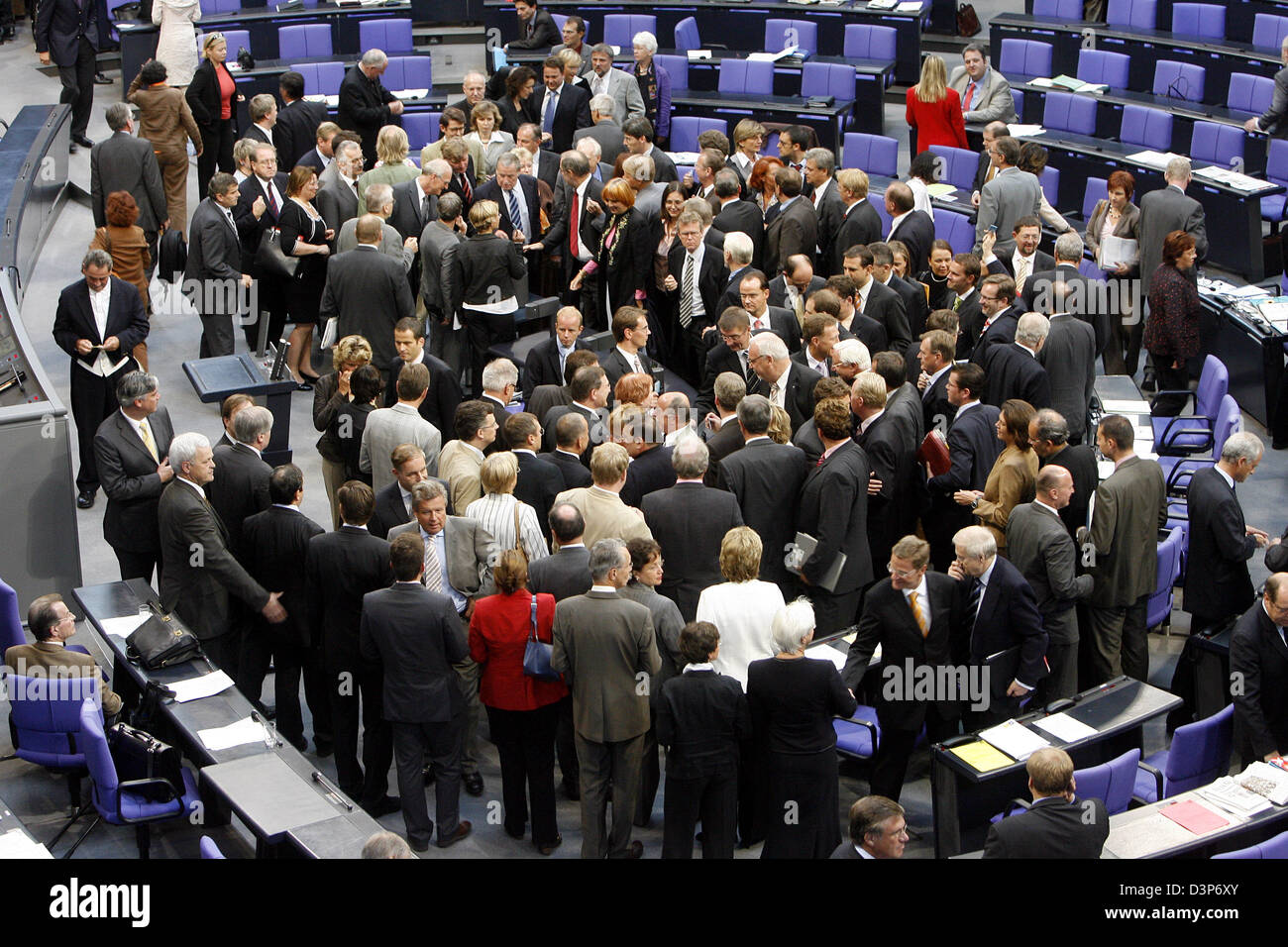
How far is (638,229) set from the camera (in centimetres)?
1024

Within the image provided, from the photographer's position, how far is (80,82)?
15.1 metres

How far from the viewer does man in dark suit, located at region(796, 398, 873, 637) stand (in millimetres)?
7395

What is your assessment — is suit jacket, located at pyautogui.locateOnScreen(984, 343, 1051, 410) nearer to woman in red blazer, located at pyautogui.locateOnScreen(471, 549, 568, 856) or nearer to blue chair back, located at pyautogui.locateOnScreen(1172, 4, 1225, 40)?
woman in red blazer, located at pyautogui.locateOnScreen(471, 549, 568, 856)

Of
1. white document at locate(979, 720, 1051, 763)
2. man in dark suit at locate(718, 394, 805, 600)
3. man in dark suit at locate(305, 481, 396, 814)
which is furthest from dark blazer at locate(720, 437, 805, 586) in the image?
man in dark suit at locate(305, 481, 396, 814)

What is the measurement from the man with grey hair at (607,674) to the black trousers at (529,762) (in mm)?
223

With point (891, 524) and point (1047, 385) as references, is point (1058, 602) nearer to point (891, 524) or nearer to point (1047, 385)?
point (891, 524)

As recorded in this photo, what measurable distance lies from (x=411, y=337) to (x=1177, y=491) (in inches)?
189

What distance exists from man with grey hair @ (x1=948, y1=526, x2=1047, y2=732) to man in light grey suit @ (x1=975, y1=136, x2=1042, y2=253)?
4.92 m

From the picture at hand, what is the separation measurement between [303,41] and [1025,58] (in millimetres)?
7636

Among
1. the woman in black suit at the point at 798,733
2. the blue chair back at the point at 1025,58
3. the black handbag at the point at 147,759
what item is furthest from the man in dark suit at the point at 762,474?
the blue chair back at the point at 1025,58

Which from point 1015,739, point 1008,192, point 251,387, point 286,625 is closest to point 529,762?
point 286,625

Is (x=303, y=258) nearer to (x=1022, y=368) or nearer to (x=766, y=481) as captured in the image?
(x=766, y=481)

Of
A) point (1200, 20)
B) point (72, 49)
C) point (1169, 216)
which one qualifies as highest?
point (1200, 20)
